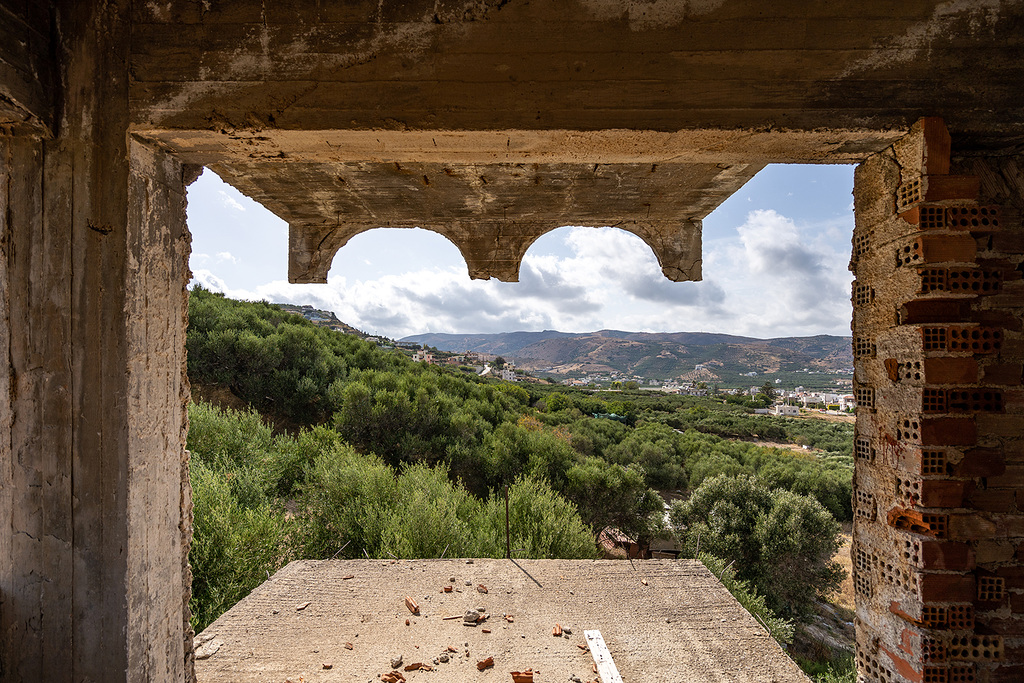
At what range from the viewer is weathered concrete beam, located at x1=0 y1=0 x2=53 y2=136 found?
65.1 inches

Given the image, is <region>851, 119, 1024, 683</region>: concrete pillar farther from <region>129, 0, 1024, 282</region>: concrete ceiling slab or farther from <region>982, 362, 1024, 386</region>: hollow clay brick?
<region>129, 0, 1024, 282</region>: concrete ceiling slab

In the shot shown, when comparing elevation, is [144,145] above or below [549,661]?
above

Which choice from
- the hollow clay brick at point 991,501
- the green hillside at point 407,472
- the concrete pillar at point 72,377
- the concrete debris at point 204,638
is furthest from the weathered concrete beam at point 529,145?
the green hillside at point 407,472

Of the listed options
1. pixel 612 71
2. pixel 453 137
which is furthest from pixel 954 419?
pixel 453 137

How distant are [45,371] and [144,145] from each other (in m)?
1.09

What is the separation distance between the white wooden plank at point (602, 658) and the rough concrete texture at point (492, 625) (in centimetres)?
A: 10

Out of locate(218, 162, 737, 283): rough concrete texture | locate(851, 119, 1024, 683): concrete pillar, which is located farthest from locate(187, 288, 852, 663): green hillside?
locate(851, 119, 1024, 683): concrete pillar

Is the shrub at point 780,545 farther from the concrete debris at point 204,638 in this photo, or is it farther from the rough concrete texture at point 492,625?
the concrete debris at point 204,638

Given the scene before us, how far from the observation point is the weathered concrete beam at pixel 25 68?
165cm

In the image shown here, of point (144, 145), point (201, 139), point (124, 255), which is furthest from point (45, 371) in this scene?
point (201, 139)

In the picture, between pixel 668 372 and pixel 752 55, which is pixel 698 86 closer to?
pixel 752 55

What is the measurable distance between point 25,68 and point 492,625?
539 cm

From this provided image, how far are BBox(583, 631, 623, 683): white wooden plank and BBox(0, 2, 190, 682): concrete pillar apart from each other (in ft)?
11.5

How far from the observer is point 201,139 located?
1.96 meters
